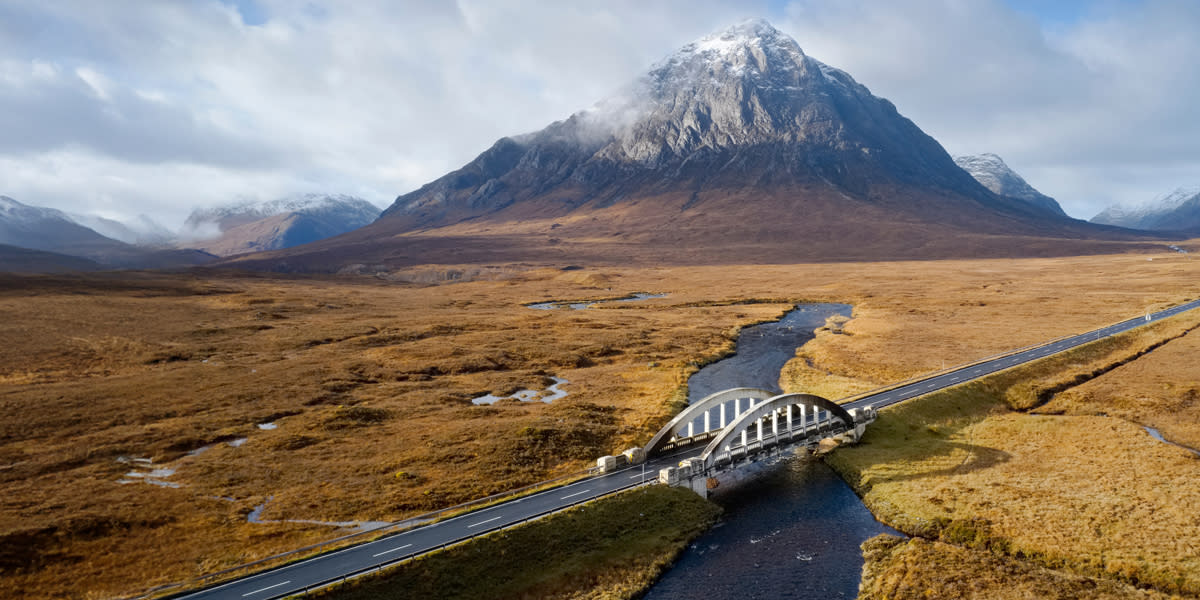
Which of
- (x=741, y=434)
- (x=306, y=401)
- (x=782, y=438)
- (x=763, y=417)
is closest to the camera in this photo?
(x=763, y=417)

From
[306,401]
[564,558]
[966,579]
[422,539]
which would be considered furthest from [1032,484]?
[306,401]

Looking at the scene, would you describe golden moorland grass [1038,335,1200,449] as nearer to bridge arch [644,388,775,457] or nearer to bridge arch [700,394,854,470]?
bridge arch [700,394,854,470]

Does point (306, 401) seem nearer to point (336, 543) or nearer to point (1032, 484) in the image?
point (336, 543)

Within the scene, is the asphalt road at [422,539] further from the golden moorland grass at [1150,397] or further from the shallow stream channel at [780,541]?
the golden moorland grass at [1150,397]

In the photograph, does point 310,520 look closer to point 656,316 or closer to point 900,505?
point 900,505

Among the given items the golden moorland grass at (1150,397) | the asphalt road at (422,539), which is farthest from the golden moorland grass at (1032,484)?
the asphalt road at (422,539)

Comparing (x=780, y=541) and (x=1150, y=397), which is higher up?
(x=1150, y=397)
